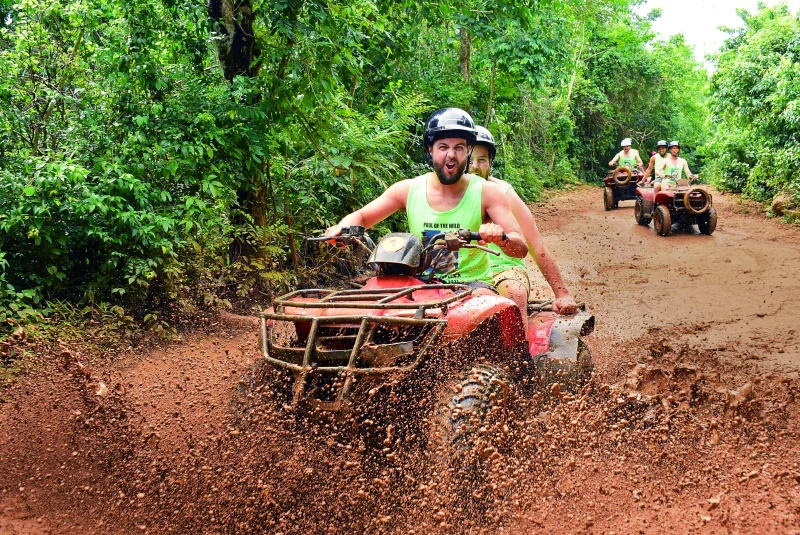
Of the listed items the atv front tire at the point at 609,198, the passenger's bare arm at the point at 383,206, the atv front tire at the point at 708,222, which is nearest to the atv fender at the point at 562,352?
the passenger's bare arm at the point at 383,206

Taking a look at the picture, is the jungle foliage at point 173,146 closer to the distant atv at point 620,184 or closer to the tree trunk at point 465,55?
the tree trunk at point 465,55

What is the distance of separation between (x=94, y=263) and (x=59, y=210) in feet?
2.53

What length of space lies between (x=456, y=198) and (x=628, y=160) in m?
16.3

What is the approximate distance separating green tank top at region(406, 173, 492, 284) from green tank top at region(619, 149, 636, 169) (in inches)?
636

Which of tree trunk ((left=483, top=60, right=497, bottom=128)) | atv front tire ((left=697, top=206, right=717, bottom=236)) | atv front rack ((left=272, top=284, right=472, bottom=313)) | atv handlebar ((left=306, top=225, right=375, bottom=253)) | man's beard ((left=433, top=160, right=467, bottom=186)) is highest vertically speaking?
tree trunk ((left=483, top=60, right=497, bottom=128))

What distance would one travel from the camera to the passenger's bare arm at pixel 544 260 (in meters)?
4.59

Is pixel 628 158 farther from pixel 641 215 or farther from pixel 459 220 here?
pixel 459 220

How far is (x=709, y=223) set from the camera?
14.3 meters

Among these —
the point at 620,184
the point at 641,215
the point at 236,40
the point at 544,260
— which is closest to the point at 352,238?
the point at 544,260

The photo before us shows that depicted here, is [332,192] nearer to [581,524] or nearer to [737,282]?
[737,282]

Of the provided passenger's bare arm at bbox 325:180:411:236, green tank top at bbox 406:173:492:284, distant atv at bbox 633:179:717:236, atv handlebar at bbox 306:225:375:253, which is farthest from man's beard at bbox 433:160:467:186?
distant atv at bbox 633:179:717:236

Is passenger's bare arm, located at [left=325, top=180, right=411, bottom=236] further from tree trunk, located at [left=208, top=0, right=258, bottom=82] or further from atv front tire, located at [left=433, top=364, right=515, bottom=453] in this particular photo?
tree trunk, located at [left=208, top=0, right=258, bottom=82]

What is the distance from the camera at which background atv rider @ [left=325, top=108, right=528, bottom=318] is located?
4.43 m

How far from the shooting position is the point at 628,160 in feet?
64.8
